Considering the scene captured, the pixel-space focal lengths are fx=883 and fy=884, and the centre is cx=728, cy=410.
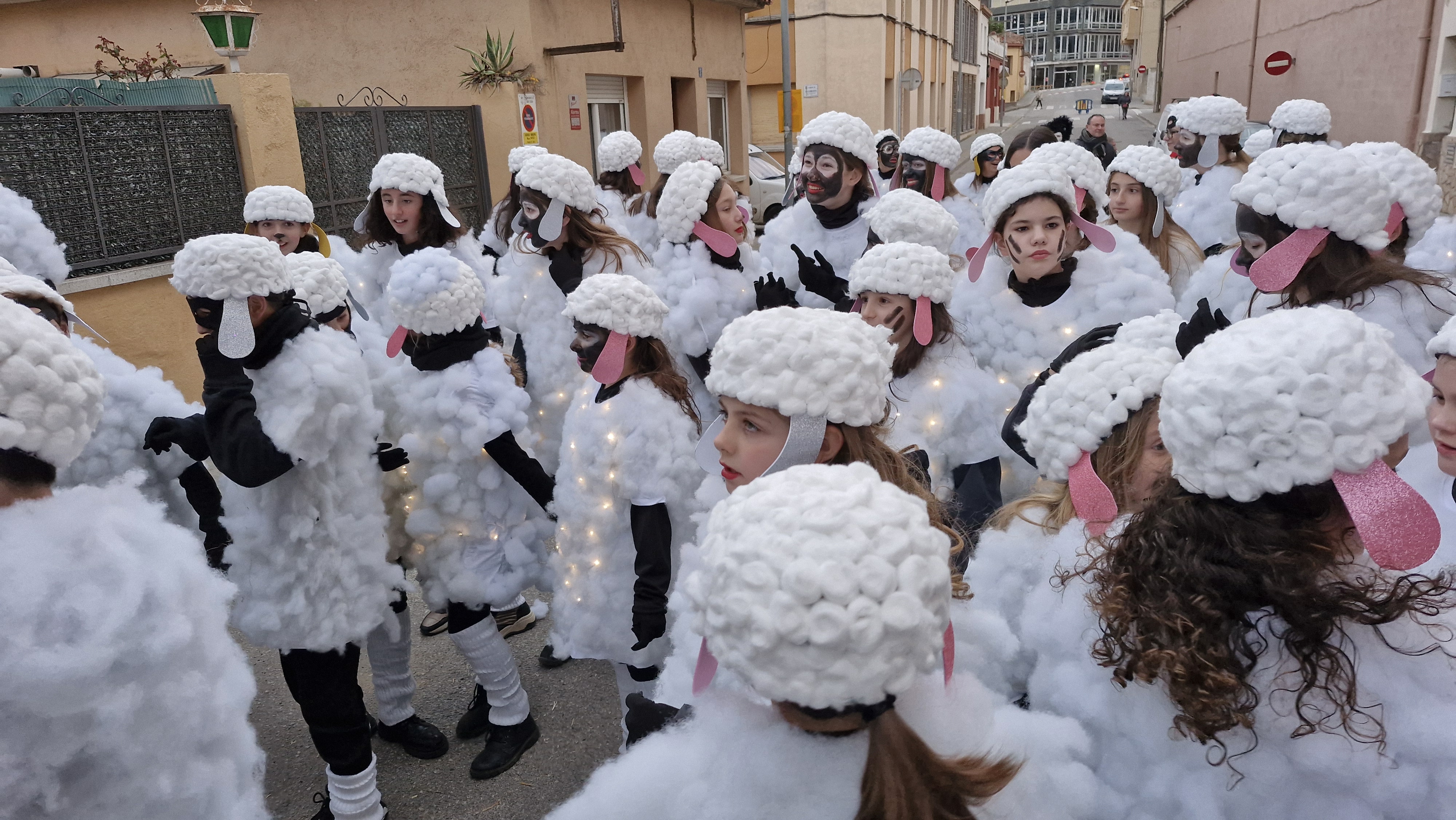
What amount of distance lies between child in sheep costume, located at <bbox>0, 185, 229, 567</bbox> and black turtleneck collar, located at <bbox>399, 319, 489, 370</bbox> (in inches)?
30.4

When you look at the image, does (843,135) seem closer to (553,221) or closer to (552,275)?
(553,221)

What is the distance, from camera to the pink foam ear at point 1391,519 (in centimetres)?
131

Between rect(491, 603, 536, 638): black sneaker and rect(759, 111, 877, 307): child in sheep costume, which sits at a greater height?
rect(759, 111, 877, 307): child in sheep costume

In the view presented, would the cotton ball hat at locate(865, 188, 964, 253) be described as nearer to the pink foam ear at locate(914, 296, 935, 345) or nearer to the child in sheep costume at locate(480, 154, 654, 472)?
the pink foam ear at locate(914, 296, 935, 345)

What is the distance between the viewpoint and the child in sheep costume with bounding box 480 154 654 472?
4.49 meters

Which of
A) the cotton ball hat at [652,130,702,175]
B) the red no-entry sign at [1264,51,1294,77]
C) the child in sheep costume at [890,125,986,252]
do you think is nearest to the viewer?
the child in sheep costume at [890,125,986,252]

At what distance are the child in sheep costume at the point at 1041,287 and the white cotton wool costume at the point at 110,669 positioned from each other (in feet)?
9.28

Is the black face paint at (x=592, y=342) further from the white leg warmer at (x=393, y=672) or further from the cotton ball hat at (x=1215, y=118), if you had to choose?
the cotton ball hat at (x=1215, y=118)

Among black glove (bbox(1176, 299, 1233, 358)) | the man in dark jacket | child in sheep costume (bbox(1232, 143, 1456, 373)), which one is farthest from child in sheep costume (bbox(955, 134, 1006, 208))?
black glove (bbox(1176, 299, 1233, 358))

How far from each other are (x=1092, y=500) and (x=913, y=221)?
2494 millimetres

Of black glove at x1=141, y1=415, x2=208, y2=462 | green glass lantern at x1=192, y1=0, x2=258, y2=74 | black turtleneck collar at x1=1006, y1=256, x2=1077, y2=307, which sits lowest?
black glove at x1=141, y1=415, x2=208, y2=462

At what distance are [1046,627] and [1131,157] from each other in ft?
12.9

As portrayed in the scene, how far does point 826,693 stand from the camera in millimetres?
1138

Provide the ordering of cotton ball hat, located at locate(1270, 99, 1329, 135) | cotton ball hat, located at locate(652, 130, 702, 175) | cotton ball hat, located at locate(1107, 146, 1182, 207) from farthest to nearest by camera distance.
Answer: cotton ball hat, located at locate(1270, 99, 1329, 135), cotton ball hat, located at locate(652, 130, 702, 175), cotton ball hat, located at locate(1107, 146, 1182, 207)
